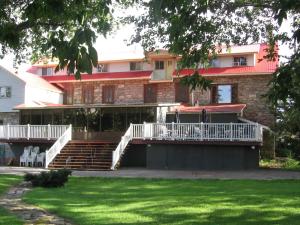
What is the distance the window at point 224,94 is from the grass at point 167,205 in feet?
60.7

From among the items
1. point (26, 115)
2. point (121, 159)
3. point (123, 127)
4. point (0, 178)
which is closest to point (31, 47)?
point (0, 178)

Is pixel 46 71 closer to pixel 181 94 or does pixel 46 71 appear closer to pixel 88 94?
pixel 88 94

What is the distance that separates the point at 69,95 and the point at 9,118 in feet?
16.4

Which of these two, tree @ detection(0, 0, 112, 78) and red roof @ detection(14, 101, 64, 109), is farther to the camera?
red roof @ detection(14, 101, 64, 109)

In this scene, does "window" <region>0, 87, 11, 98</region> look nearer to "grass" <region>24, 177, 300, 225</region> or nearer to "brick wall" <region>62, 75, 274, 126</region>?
"brick wall" <region>62, 75, 274, 126</region>

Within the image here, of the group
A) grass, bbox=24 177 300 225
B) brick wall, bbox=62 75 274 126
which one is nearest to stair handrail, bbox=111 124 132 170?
brick wall, bbox=62 75 274 126

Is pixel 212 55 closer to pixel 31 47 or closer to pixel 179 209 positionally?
pixel 179 209

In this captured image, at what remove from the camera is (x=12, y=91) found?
3872cm

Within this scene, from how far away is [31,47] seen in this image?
22.2 meters

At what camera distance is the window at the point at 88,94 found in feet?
126

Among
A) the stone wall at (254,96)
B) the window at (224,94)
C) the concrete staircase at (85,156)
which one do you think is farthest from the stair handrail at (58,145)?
the window at (224,94)

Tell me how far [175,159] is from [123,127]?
633 cm

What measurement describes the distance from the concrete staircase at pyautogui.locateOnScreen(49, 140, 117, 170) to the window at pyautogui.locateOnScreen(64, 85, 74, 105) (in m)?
8.83

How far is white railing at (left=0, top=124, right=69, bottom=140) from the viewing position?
31.4 m
